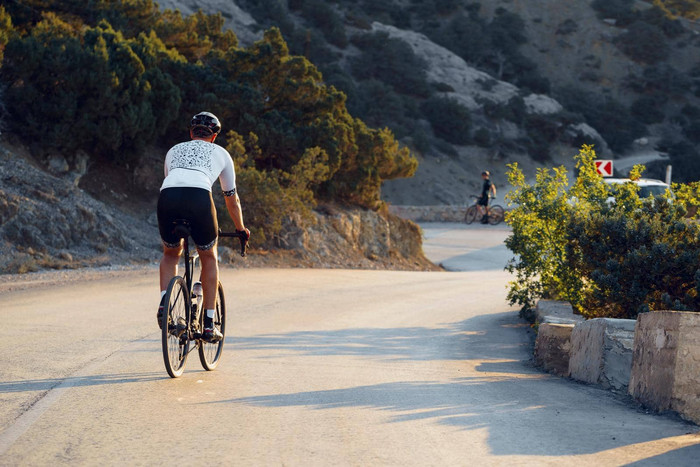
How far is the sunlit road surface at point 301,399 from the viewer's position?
4982 mm

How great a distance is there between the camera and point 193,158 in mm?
6875

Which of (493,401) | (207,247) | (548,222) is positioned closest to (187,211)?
(207,247)

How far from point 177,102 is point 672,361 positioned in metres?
19.0

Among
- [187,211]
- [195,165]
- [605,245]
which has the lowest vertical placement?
[605,245]

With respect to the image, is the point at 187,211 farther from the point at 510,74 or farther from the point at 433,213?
the point at 510,74

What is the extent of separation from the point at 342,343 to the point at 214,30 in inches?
876

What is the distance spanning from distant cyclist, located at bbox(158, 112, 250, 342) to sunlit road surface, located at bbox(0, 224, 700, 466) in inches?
31.4

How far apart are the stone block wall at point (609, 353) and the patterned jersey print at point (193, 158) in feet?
12.0

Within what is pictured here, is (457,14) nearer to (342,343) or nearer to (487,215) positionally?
(487,215)

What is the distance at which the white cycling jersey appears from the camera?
674 centimetres

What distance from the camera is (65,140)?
20.4 m

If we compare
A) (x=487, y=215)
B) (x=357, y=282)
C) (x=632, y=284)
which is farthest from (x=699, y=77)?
(x=632, y=284)

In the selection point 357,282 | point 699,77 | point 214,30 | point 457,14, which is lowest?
point 357,282

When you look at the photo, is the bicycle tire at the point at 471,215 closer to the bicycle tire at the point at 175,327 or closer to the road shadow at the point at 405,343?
the road shadow at the point at 405,343
